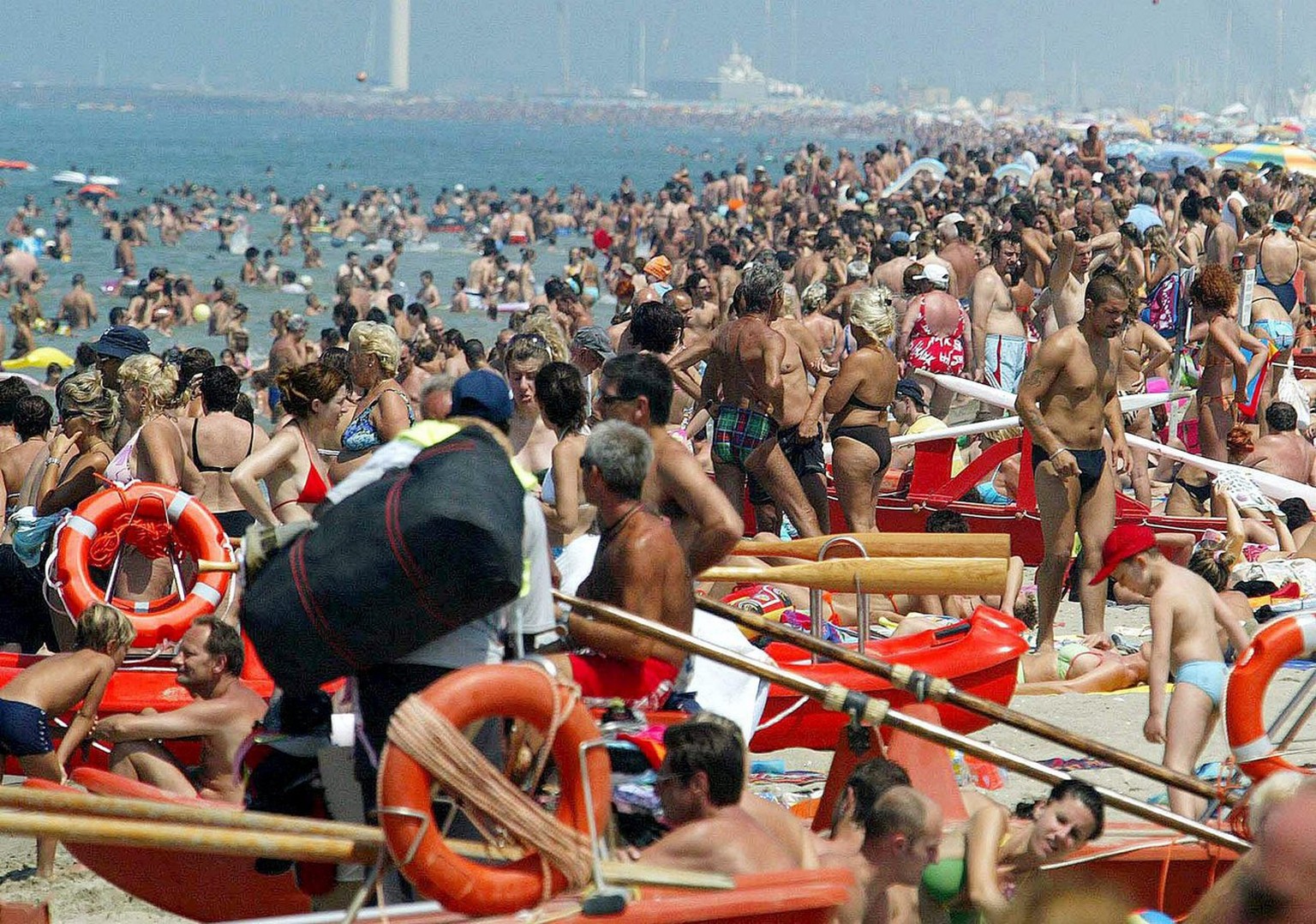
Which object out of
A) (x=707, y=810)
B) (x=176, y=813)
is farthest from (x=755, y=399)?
(x=176, y=813)

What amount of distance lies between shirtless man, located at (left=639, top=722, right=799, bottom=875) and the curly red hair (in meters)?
6.65

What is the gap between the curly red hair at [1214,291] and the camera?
9945mm

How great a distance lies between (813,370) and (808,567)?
3.92 metres

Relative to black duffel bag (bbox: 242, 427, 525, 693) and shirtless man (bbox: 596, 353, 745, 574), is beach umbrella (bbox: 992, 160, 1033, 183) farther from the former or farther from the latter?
black duffel bag (bbox: 242, 427, 525, 693)

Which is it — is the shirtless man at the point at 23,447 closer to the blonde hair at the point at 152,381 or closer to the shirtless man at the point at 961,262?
the blonde hair at the point at 152,381

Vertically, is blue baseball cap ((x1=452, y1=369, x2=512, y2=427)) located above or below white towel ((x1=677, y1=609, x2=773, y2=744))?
above

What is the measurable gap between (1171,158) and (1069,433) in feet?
101

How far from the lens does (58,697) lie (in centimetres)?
581

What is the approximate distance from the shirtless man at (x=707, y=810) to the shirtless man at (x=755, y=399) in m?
4.19

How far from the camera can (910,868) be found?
15.1 feet

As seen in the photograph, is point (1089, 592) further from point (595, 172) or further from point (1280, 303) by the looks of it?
point (595, 172)

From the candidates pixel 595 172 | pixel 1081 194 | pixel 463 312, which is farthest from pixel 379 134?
pixel 1081 194

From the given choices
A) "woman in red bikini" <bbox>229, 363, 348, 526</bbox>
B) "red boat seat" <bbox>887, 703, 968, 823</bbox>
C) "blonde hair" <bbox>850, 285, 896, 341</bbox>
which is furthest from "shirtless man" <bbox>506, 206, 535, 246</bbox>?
"red boat seat" <bbox>887, 703, 968, 823</bbox>

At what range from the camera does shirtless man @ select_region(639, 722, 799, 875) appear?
417 centimetres
